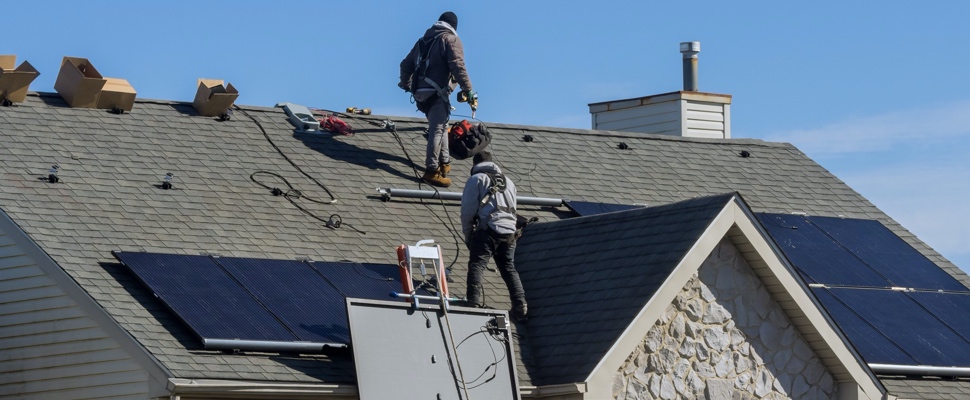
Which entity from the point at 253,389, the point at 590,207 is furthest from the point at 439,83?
the point at 253,389

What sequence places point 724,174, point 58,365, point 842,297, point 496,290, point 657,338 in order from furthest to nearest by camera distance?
point 724,174, point 842,297, point 496,290, point 657,338, point 58,365

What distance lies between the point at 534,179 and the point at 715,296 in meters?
4.47

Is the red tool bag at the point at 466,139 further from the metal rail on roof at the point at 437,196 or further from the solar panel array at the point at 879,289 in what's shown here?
the solar panel array at the point at 879,289

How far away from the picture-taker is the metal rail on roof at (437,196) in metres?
19.4

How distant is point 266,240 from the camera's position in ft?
57.5

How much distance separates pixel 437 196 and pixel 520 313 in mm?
2876

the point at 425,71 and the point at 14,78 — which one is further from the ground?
the point at 425,71

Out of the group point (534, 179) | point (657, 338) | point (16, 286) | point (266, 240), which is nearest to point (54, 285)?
point (16, 286)

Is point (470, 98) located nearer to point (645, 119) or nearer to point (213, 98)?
point (213, 98)

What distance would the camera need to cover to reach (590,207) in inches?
802

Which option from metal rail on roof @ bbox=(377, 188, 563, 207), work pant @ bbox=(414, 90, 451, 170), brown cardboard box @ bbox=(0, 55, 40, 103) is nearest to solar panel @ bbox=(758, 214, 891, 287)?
metal rail on roof @ bbox=(377, 188, 563, 207)

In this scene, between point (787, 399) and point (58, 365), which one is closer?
point (58, 365)

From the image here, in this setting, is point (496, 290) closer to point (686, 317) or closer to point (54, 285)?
point (686, 317)

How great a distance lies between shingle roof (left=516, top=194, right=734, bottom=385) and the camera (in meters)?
16.5
